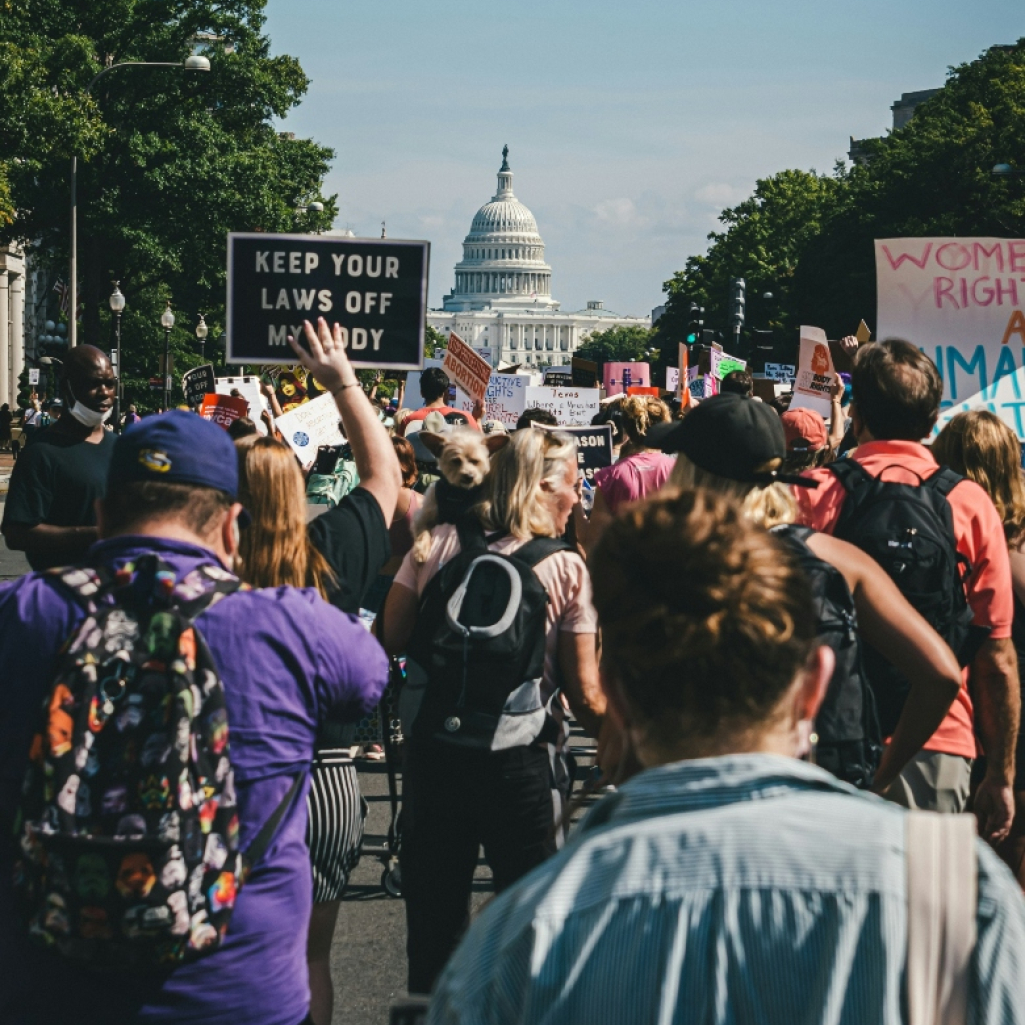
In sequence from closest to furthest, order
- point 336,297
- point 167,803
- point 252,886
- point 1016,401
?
point 167,803 < point 252,886 < point 336,297 < point 1016,401

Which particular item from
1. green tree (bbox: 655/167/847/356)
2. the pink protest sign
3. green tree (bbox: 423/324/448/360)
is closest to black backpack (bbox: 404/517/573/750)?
the pink protest sign

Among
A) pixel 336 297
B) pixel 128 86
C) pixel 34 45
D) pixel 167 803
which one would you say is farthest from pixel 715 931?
pixel 128 86

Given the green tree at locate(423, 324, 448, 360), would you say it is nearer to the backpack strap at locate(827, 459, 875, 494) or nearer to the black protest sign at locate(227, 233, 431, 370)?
the black protest sign at locate(227, 233, 431, 370)

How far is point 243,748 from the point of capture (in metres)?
2.55

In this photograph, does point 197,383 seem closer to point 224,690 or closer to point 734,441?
point 734,441

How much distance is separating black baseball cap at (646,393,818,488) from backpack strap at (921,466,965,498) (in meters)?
0.62

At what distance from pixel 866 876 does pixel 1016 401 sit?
5.41 m

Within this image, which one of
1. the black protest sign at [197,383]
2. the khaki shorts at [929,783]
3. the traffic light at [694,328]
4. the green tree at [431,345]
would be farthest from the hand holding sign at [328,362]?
the green tree at [431,345]

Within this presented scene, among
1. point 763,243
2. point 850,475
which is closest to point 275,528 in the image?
point 850,475

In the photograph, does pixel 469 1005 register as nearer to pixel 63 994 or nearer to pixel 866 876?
pixel 866 876

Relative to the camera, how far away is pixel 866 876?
1.43m

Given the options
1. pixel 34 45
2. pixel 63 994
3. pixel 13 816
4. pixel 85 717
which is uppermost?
pixel 34 45

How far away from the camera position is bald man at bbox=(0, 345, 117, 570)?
18.2ft

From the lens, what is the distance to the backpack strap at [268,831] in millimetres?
2506
